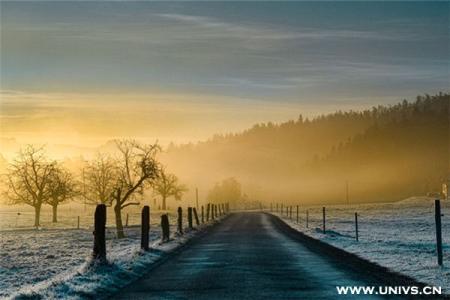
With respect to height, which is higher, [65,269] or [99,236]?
[99,236]

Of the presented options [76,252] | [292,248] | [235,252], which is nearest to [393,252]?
[292,248]

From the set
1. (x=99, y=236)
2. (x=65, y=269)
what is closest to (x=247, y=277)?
(x=99, y=236)

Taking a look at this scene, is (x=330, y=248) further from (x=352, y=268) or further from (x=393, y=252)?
(x=352, y=268)

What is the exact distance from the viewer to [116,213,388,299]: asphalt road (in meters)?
13.9

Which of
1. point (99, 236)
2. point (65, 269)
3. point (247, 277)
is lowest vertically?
point (65, 269)

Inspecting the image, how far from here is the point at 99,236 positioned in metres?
20.9

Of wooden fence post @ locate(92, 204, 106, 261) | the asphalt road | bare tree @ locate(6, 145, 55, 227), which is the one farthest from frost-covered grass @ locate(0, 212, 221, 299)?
bare tree @ locate(6, 145, 55, 227)

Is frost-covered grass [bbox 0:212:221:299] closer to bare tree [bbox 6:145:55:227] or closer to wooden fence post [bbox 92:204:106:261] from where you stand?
wooden fence post [bbox 92:204:106:261]

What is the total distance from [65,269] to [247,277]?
40.1ft

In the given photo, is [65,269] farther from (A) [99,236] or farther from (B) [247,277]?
(B) [247,277]

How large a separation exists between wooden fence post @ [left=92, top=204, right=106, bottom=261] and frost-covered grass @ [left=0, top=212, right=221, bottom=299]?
0.36 meters

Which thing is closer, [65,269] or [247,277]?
[247,277]

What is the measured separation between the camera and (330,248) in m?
26.3

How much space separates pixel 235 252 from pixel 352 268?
7.35 meters
